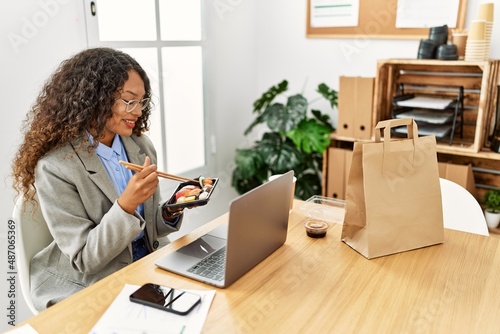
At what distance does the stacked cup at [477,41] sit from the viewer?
2092 millimetres

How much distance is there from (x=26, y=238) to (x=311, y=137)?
5.29ft

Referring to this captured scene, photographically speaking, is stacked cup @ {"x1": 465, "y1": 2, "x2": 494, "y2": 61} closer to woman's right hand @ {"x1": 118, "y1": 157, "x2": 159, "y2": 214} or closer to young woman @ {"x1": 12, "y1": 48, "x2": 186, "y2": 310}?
young woman @ {"x1": 12, "y1": 48, "x2": 186, "y2": 310}

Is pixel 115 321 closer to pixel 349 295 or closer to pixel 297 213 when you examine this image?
pixel 349 295

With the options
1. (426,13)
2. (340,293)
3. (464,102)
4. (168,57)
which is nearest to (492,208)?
(464,102)

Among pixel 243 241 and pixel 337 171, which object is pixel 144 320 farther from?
pixel 337 171

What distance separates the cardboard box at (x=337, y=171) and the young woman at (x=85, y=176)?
4.31ft

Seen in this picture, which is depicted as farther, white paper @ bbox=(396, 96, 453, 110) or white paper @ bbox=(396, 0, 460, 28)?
white paper @ bbox=(396, 0, 460, 28)

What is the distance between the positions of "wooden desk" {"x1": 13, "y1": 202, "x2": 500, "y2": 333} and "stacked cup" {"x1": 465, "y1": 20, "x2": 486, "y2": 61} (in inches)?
44.5

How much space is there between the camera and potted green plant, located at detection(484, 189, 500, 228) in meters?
2.30

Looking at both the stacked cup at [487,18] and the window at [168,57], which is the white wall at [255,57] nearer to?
the window at [168,57]

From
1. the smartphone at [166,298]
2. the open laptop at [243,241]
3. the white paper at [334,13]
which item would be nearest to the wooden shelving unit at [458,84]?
the white paper at [334,13]

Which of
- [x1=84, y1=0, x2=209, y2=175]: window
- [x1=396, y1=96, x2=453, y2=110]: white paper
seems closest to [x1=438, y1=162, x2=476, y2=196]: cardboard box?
[x1=396, y1=96, x2=453, y2=110]: white paper

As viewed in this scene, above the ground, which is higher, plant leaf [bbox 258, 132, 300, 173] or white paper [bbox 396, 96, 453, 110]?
white paper [bbox 396, 96, 453, 110]

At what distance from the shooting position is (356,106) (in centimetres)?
244
